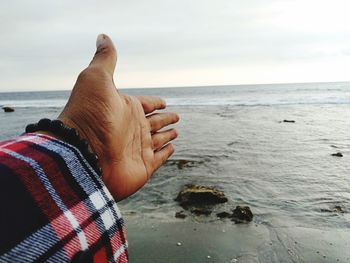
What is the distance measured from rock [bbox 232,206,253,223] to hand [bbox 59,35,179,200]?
2.90 meters

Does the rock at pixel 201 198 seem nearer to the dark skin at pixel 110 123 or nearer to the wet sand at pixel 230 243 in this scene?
the wet sand at pixel 230 243

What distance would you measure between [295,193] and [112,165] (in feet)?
16.5

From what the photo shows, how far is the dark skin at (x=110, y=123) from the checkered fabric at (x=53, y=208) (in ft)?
1.90

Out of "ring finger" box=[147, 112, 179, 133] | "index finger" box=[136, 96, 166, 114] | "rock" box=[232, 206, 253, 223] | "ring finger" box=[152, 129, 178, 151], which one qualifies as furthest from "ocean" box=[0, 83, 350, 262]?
"index finger" box=[136, 96, 166, 114]

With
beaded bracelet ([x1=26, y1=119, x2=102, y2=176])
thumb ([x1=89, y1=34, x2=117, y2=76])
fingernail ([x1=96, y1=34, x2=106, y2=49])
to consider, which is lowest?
beaded bracelet ([x1=26, y1=119, x2=102, y2=176])

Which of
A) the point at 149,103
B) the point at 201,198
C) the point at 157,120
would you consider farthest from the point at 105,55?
the point at 201,198

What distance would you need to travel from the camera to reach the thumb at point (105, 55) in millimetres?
1944

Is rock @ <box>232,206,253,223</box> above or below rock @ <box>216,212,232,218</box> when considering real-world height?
above

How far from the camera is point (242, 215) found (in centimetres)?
480

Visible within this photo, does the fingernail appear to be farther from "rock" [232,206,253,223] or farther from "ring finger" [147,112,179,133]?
"rock" [232,206,253,223]

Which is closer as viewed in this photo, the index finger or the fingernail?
the fingernail

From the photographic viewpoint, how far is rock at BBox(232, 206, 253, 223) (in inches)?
186

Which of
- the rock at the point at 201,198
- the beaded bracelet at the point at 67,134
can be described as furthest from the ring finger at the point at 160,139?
the rock at the point at 201,198

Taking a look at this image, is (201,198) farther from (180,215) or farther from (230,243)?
(230,243)
